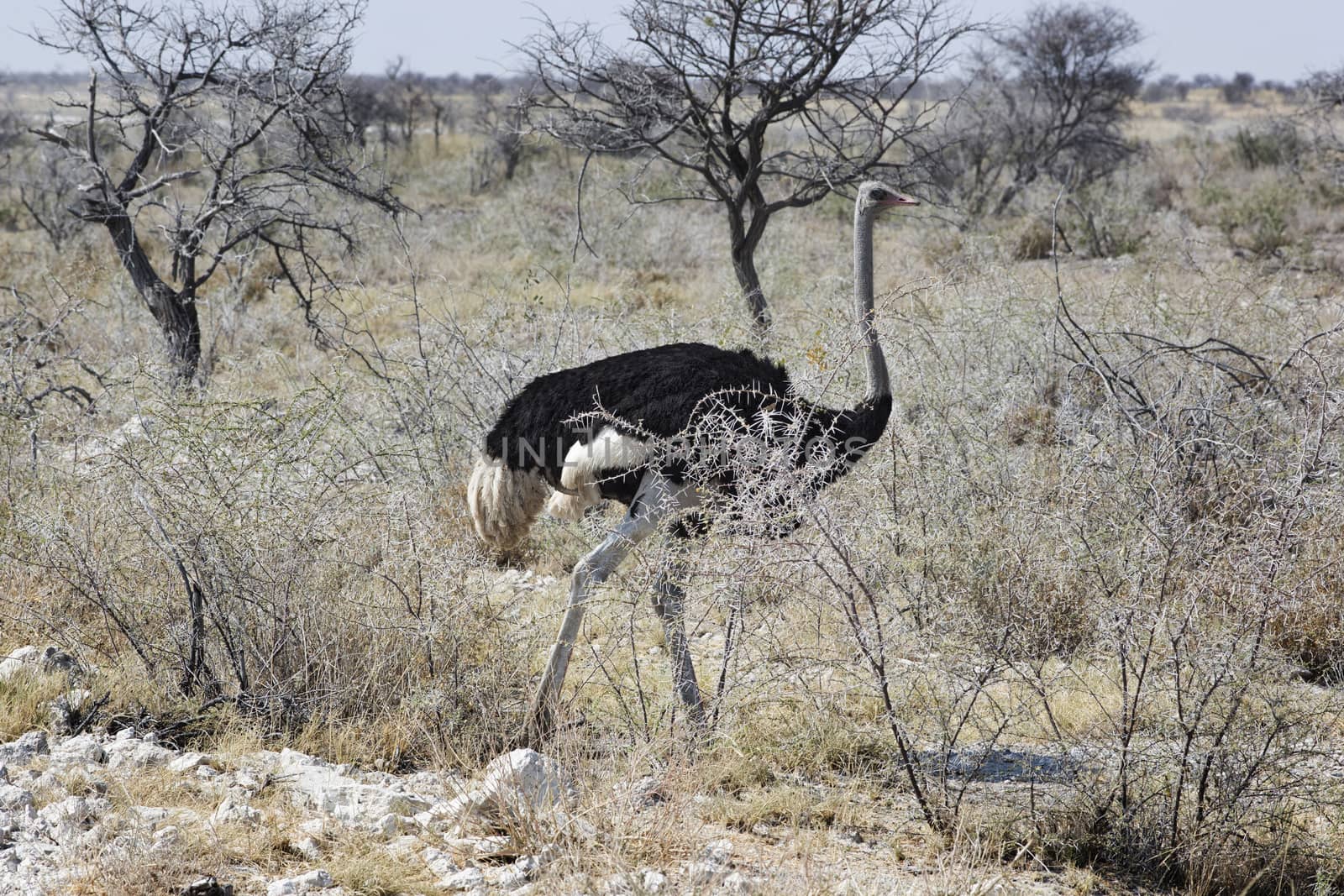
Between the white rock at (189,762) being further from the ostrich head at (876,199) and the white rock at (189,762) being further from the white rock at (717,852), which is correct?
the ostrich head at (876,199)

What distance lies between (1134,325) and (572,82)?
3.77m

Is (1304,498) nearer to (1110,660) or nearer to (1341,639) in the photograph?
(1110,660)

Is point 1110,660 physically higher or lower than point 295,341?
lower

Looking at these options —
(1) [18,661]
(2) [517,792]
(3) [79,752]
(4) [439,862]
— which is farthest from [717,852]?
(1) [18,661]

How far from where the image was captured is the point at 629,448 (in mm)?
3482

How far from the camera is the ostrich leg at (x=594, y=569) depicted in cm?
342

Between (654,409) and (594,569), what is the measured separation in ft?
1.57

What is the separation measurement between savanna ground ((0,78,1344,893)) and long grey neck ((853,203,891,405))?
12cm

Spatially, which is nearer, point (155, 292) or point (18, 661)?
point (18, 661)

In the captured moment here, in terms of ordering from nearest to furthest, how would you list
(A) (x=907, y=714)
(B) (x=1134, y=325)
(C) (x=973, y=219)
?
(A) (x=907, y=714)
(B) (x=1134, y=325)
(C) (x=973, y=219)

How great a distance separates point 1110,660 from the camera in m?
3.67

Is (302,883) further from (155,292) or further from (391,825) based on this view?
(155,292)

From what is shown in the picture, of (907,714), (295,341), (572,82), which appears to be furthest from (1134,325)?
(295,341)

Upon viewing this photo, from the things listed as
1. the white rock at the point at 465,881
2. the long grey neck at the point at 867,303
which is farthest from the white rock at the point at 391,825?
the long grey neck at the point at 867,303
